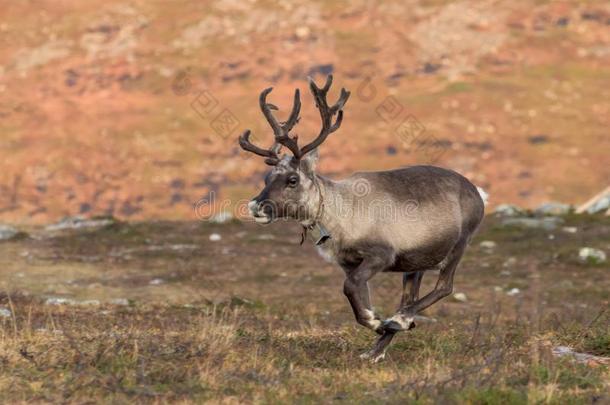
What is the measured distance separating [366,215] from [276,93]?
71863mm

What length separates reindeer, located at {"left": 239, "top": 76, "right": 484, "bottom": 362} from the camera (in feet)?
33.1

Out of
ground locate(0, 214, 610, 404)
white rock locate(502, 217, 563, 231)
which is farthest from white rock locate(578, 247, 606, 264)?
white rock locate(502, 217, 563, 231)

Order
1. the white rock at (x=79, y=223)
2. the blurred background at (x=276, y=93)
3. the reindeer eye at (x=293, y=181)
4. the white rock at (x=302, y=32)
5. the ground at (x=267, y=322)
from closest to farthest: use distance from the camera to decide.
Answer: the ground at (x=267, y=322) → the reindeer eye at (x=293, y=181) → the white rock at (x=79, y=223) → the blurred background at (x=276, y=93) → the white rock at (x=302, y=32)

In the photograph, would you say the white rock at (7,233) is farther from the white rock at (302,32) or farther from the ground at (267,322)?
the white rock at (302,32)

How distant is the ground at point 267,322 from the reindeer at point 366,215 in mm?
679

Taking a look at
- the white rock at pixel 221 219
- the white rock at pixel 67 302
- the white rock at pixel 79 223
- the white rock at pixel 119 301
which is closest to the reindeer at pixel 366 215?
the white rock at pixel 67 302

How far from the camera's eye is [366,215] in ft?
34.2

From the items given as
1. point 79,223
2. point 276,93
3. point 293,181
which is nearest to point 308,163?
point 293,181

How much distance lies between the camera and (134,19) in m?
90.1

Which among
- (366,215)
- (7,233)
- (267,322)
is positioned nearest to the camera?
(366,215)

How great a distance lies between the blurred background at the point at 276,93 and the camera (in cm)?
6944

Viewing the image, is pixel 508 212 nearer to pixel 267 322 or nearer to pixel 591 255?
pixel 591 255

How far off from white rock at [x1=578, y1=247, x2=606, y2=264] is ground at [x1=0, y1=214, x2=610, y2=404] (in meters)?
0.26

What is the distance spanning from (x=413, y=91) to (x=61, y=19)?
118 ft
